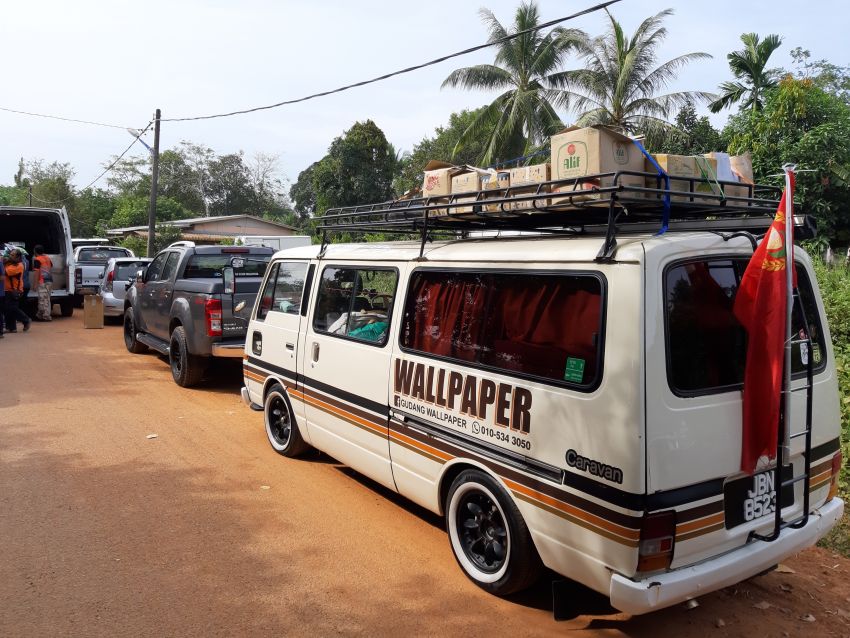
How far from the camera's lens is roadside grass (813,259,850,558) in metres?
4.59

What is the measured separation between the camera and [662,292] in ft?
9.77

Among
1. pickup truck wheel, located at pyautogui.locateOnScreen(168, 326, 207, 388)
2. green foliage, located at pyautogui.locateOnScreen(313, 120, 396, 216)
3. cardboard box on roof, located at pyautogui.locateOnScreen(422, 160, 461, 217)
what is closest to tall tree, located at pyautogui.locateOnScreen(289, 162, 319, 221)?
green foliage, located at pyautogui.locateOnScreen(313, 120, 396, 216)

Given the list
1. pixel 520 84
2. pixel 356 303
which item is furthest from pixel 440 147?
pixel 356 303

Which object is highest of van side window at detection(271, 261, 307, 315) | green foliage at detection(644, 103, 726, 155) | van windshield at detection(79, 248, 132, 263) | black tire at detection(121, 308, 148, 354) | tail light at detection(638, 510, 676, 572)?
green foliage at detection(644, 103, 726, 155)

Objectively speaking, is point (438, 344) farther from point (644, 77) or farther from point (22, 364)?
point (644, 77)

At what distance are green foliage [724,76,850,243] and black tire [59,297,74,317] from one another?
17.2 metres

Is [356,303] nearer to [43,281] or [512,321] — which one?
[512,321]

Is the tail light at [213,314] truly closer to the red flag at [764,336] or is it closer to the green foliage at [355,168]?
the red flag at [764,336]

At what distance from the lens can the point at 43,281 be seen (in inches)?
609

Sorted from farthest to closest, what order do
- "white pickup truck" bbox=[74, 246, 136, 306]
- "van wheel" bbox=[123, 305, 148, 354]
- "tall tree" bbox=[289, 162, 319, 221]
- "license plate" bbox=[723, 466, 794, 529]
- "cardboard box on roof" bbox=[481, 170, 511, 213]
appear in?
"tall tree" bbox=[289, 162, 319, 221] < "white pickup truck" bbox=[74, 246, 136, 306] < "van wheel" bbox=[123, 305, 148, 354] < "cardboard box on roof" bbox=[481, 170, 511, 213] < "license plate" bbox=[723, 466, 794, 529]

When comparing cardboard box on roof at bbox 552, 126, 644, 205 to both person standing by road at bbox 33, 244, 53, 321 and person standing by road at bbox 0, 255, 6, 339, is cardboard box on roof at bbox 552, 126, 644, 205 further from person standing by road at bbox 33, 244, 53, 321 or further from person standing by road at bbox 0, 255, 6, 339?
person standing by road at bbox 33, 244, 53, 321

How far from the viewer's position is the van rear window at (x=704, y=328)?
3.01 m

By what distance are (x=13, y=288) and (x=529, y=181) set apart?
1337 cm

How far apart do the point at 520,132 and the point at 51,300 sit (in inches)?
628
